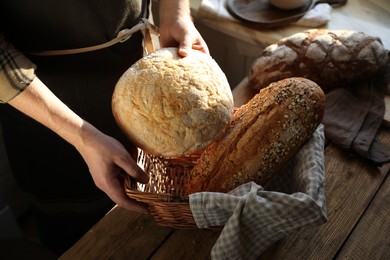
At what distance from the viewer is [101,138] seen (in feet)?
2.49

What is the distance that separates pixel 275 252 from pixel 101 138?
422 millimetres

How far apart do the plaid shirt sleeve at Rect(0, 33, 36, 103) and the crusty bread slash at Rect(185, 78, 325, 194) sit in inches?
15.1

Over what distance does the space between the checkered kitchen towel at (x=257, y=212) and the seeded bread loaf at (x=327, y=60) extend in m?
0.43

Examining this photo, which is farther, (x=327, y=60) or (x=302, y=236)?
(x=327, y=60)

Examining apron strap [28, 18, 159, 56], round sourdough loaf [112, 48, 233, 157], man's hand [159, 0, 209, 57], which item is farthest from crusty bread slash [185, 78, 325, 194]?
apron strap [28, 18, 159, 56]

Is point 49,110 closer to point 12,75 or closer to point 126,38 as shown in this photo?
point 12,75

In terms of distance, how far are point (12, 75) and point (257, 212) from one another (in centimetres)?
51

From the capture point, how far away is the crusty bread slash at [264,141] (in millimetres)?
793

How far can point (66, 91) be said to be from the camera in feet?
3.20

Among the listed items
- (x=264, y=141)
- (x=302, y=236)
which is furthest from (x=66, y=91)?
(x=302, y=236)

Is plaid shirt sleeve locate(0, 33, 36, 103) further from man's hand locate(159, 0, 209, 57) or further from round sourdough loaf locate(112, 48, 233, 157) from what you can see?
man's hand locate(159, 0, 209, 57)

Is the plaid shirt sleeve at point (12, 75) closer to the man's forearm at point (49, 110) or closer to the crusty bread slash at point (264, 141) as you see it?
the man's forearm at point (49, 110)

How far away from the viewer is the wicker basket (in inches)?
28.5

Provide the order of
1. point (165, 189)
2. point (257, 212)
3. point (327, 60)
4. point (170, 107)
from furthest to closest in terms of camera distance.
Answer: point (327, 60) → point (165, 189) → point (170, 107) → point (257, 212)
